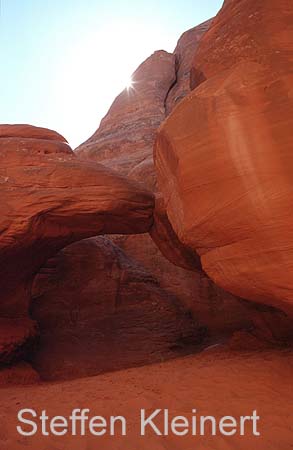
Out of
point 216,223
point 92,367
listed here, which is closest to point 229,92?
point 216,223

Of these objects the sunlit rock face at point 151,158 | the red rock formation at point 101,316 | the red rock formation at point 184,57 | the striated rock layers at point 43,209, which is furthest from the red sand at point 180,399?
the red rock formation at point 184,57

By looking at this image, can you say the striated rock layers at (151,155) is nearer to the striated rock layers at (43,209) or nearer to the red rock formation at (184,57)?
the red rock formation at (184,57)

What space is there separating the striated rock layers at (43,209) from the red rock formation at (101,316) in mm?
1349

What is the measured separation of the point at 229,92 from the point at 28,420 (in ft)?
17.3

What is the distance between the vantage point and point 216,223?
535 cm

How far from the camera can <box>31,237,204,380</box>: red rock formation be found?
9.91 metres

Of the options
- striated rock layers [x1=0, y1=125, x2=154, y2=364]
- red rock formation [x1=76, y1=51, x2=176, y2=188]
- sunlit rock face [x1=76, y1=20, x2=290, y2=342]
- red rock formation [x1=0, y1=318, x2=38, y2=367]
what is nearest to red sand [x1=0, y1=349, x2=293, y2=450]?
red rock formation [x1=0, y1=318, x2=38, y2=367]

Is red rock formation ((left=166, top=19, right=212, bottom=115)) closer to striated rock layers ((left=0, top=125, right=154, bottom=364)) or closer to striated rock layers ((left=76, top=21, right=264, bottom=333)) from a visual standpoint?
striated rock layers ((left=76, top=21, right=264, bottom=333))

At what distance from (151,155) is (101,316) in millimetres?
8114

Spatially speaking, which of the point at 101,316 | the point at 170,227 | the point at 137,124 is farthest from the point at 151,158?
the point at 101,316

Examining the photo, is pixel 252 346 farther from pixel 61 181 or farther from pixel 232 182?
pixel 61 181

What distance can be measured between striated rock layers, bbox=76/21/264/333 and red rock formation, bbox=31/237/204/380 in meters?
0.62

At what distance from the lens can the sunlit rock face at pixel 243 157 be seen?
184 inches

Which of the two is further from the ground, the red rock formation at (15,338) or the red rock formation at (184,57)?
the red rock formation at (184,57)
